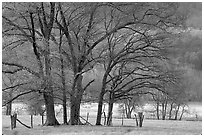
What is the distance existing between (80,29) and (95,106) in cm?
499

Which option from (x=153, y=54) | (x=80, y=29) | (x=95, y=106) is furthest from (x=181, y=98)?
(x=80, y=29)

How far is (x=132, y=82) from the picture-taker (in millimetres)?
23094

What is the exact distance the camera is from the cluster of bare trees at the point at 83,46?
1666 cm

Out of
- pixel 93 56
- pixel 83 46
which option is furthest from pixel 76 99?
pixel 93 56

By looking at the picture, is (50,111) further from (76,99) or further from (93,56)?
(93,56)

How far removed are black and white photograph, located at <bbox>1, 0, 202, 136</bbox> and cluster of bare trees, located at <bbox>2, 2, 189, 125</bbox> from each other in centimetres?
4

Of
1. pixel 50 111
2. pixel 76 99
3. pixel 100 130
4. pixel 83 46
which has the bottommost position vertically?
pixel 100 130

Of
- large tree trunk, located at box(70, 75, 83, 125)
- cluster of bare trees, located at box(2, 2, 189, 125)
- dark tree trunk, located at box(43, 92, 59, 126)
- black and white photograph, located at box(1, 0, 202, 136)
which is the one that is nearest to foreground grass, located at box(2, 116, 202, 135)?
black and white photograph, located at box(1, 0, 202, 136)

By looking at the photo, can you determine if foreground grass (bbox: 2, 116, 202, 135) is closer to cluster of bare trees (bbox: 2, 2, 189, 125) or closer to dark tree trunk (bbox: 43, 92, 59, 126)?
dark tree trunk (bbox: 43, 92, 59, 126)

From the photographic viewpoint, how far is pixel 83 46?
19.1 m

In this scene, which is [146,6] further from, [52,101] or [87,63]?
[52,101]

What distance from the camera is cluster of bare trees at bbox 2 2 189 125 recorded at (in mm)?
16656

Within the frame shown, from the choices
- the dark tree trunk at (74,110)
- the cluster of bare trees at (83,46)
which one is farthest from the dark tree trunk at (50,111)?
the dark tree trunk at (74,110)

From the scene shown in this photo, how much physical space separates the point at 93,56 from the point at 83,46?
1582mm
